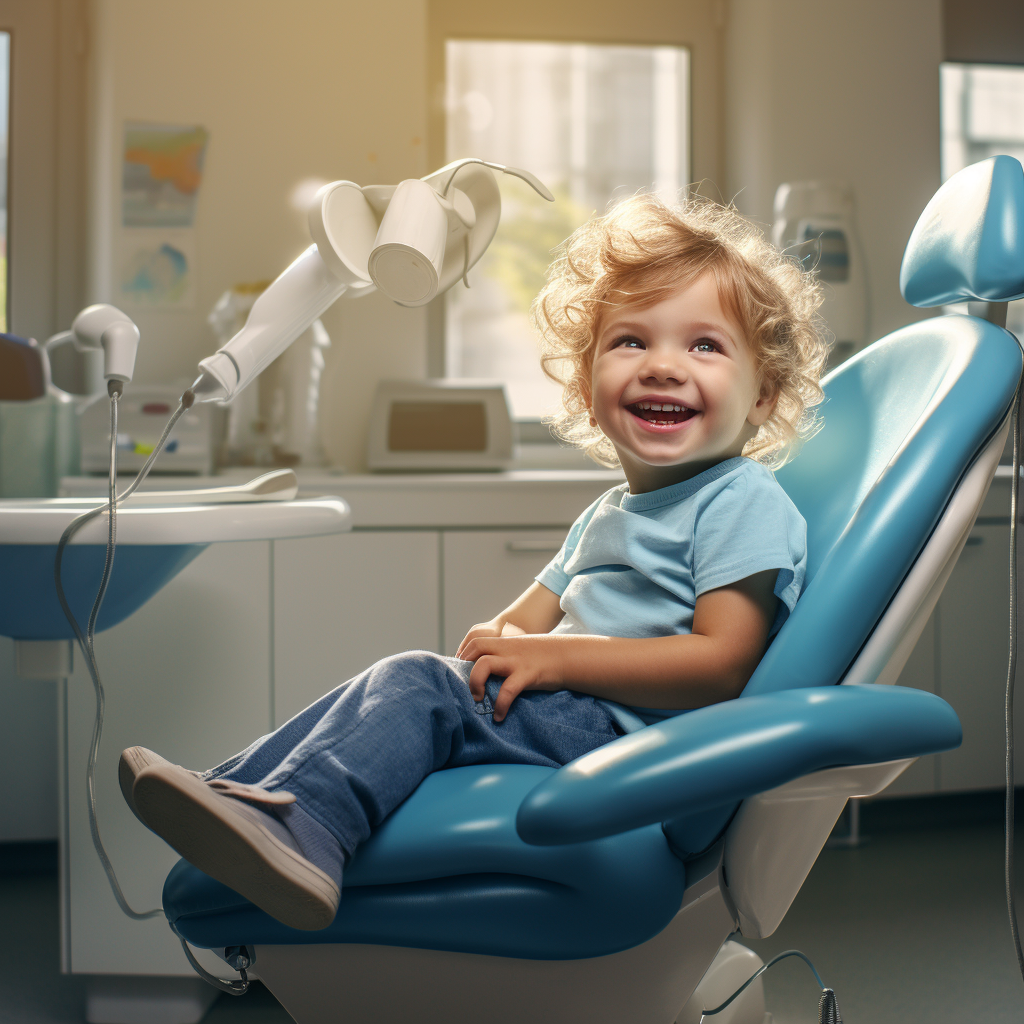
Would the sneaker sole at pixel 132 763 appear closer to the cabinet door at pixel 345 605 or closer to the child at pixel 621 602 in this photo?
the child at pixel 621 602

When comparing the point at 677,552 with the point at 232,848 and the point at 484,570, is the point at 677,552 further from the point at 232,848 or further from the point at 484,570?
the point at 484,570

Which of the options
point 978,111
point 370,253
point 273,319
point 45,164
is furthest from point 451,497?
point 978,111

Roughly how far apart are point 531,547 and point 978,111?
77.8 inches

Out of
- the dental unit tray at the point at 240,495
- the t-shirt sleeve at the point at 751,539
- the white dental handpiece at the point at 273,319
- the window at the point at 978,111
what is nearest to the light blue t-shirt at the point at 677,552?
the t-shirt sleeve at the point at 751,539

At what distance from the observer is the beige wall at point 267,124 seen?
2.12 meters

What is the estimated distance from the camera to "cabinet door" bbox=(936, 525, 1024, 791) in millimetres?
2008

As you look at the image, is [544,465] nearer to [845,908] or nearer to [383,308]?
[383,308]

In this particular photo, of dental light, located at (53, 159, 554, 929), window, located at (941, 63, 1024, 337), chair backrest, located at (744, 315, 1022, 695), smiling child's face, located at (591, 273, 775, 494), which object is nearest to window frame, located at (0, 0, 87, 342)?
dental light, located at (53, 159, 554, 929)

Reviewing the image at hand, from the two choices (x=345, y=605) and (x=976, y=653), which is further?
(x=976, y=653)

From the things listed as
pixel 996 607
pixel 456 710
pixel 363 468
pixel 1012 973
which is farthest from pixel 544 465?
pixel 456 710

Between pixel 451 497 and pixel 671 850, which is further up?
pixel 451 497

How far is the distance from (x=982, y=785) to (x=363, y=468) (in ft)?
5.12

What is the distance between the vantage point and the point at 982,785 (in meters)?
2.02

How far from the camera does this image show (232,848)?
0.59 m
